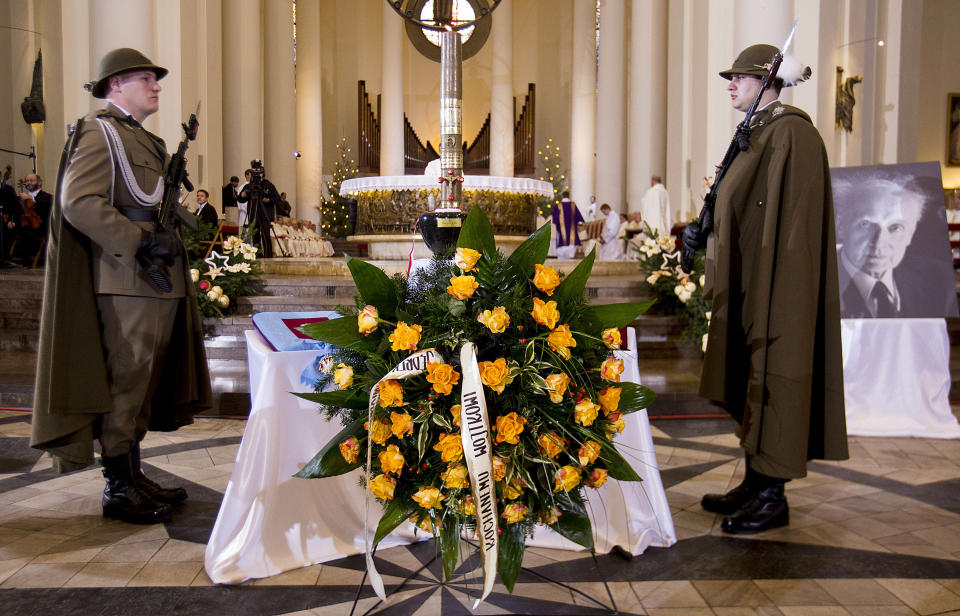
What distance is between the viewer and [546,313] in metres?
1.81

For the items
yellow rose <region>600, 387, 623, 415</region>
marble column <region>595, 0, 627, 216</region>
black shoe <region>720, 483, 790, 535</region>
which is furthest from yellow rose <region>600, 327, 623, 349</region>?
marble column <region>595, 0, 627, 216</region>

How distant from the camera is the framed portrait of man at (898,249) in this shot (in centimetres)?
460

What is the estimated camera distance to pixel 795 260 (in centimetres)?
279

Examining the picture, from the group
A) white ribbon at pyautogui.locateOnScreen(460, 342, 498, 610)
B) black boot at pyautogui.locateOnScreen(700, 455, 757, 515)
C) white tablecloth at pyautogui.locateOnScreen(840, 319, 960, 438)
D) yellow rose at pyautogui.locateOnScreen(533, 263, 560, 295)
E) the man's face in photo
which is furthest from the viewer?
the man's face in photo

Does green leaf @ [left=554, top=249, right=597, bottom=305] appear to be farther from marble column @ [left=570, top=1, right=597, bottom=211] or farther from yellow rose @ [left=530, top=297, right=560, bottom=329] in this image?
marble column @ [left=570, top=1, right=597, bottom=211]

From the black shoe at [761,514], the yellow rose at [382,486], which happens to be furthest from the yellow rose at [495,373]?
the black shoe at [761,514]

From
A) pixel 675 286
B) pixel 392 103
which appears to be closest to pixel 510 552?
pixel 675 286

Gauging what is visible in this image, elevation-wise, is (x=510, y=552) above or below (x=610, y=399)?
below

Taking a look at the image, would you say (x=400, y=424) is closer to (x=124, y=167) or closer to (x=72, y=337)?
(x=72, y=337)

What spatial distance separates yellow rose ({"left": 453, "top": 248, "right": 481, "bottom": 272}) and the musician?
1403 millimetres

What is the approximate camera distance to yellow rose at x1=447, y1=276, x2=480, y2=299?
181 cm

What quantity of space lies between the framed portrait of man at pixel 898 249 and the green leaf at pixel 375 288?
354cm

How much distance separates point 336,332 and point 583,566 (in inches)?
46.4

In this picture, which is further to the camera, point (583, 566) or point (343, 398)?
point (583, 566)
